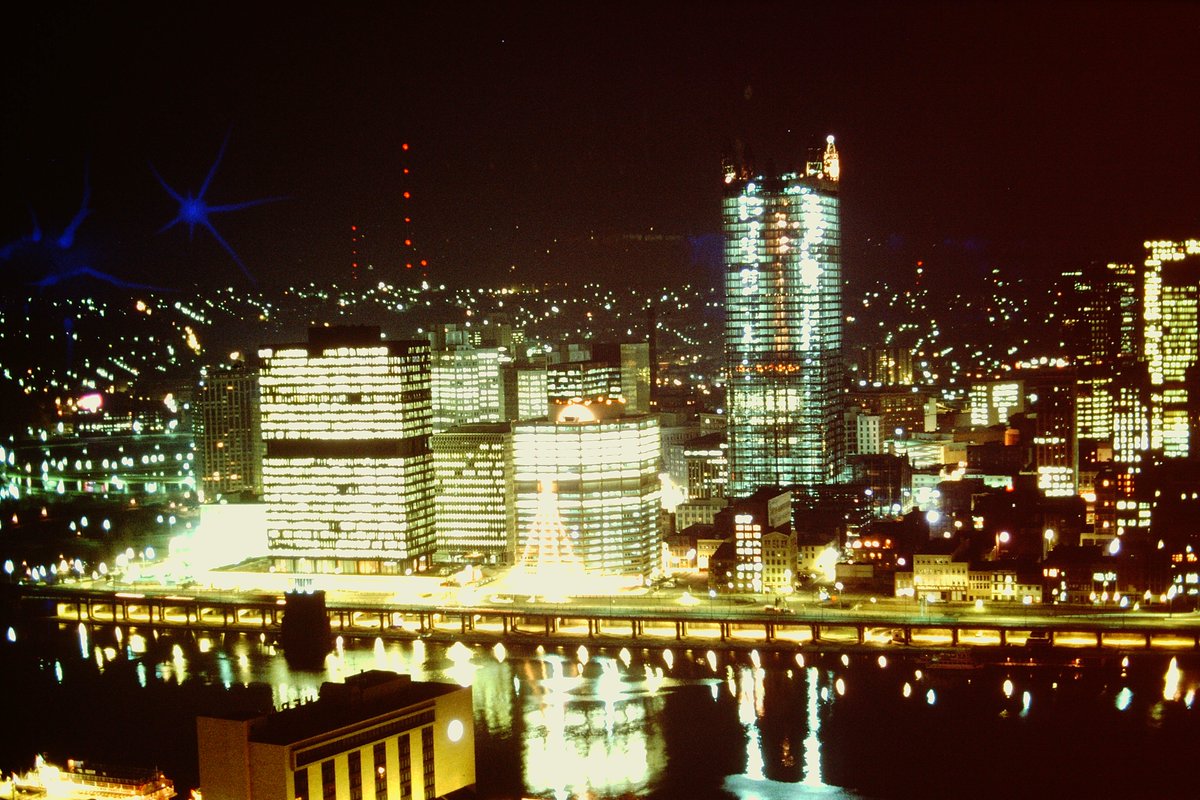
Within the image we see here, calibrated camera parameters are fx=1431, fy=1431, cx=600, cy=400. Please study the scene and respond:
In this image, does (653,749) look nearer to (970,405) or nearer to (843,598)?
(843,598)

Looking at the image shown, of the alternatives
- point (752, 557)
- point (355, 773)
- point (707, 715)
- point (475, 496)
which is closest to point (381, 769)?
point (355, 773)

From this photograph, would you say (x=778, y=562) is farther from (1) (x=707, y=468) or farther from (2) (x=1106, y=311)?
(2) (x=1106, y=311)

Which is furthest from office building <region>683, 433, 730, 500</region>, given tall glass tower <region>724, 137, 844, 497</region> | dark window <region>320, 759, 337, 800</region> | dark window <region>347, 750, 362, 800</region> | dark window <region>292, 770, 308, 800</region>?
dark window <region>292, 770, 308, 800</region>

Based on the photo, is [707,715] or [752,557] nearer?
[707,715]

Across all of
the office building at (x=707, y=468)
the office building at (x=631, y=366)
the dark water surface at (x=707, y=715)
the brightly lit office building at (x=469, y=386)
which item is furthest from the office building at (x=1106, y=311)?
the dark water surface at (x=707, y=715)

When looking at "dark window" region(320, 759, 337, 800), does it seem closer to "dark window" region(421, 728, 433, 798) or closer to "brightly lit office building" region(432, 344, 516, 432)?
"dark window" region(421, 728, 433, 798)

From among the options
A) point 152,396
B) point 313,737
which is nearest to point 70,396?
point 152,396
